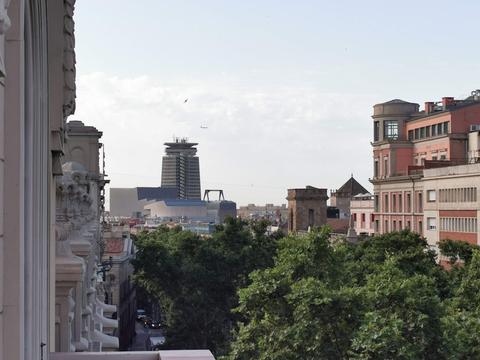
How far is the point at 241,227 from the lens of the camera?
52.8 m

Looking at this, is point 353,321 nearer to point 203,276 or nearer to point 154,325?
point 203,276

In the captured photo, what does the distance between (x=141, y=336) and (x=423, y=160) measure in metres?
28.0

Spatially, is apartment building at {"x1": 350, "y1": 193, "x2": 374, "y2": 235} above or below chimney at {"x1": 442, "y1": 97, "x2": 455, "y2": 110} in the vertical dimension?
below

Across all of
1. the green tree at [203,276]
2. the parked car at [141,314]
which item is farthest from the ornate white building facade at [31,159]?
the parked car at [141,314]

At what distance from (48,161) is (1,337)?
436 centimetres

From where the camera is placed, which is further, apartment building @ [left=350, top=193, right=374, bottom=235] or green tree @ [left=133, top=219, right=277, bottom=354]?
apartment building @ [left=350, top=193, right=374, bottom=235]

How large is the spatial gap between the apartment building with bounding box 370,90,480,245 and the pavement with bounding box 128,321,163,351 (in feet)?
65.7

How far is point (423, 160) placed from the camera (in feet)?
237

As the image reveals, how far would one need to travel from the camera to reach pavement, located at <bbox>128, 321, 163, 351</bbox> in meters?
68.2

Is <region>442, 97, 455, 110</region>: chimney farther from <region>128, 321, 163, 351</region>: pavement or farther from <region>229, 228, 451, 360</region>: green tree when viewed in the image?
<region>229, 228, 451, 360</region>: green tree

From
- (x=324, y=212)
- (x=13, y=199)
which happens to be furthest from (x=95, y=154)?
(x=324, y=212)

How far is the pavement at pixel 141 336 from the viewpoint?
6822 centimetres

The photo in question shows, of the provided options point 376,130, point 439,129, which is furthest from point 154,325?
point 439,129

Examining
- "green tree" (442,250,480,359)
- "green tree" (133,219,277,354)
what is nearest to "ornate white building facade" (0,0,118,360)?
"green tree" (442,250,480,359)
